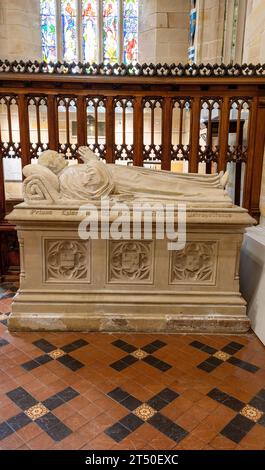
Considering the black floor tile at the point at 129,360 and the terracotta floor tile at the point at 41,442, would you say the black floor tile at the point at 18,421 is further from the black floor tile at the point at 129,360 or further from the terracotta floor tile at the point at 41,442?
the black floor tile at the point at 129,360

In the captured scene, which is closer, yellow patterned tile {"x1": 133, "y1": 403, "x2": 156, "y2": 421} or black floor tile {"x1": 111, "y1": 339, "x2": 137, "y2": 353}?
yellow patterned tile {"x1": 133, "y1": 403, "x2": 156, "y2": 421}

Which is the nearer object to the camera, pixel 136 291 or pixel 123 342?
pixel 123 342

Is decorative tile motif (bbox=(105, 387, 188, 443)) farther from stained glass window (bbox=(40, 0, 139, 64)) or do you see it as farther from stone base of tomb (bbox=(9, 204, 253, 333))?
stained glass window (bbox=(40, 0, 139, 64))

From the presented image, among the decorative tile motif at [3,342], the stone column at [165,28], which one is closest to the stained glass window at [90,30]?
the stone column at [165,28]

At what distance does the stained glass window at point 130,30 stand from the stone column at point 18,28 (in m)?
1.94

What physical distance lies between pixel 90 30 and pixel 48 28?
0.92 m

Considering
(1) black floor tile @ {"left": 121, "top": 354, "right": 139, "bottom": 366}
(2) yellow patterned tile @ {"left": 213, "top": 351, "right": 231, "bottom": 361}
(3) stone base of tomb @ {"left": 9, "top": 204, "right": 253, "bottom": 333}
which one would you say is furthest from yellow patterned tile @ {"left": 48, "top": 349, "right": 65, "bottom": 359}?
(2) yellow patterned tile @ {"left": 213, "top": 351, "right": 231, "bottom": 361}

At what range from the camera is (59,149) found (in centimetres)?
354

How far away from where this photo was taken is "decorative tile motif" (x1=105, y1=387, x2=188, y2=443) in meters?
1.63

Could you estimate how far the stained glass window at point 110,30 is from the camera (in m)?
7.73

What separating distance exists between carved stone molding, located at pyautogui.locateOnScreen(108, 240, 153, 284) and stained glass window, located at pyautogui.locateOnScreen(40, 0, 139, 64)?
6569mm
